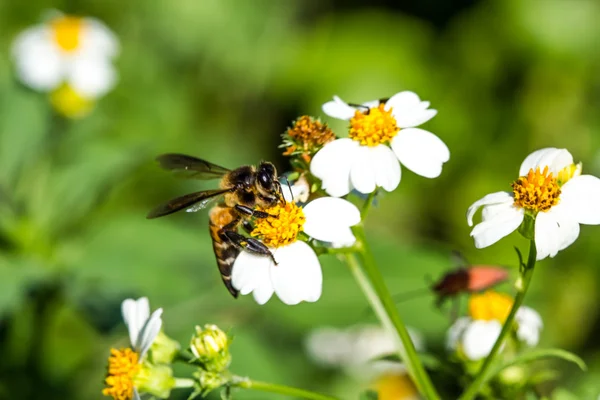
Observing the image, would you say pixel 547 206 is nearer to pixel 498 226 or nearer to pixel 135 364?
pixel 498 226

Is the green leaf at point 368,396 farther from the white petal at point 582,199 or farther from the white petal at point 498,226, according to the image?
the white petal at point 582,199

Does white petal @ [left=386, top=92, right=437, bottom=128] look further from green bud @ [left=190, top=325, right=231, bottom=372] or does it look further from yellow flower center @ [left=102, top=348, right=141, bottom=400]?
yellow flower center @ [left=102, top=348, right=141, bottom=400]

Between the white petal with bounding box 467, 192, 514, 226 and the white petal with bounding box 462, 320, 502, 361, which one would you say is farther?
the white petal with bounding box 462, 320, 502, 361

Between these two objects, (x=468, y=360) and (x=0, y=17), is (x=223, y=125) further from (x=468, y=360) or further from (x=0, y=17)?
(x=468, y=360)

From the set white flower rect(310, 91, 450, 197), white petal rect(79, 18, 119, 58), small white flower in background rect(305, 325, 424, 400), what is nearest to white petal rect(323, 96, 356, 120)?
white flower rect(310, 91, 450, 197)

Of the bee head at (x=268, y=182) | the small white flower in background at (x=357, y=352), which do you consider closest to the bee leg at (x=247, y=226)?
the bee head at (x=268, y=182)

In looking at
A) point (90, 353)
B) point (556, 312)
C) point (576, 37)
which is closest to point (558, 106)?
point (576, 37)
